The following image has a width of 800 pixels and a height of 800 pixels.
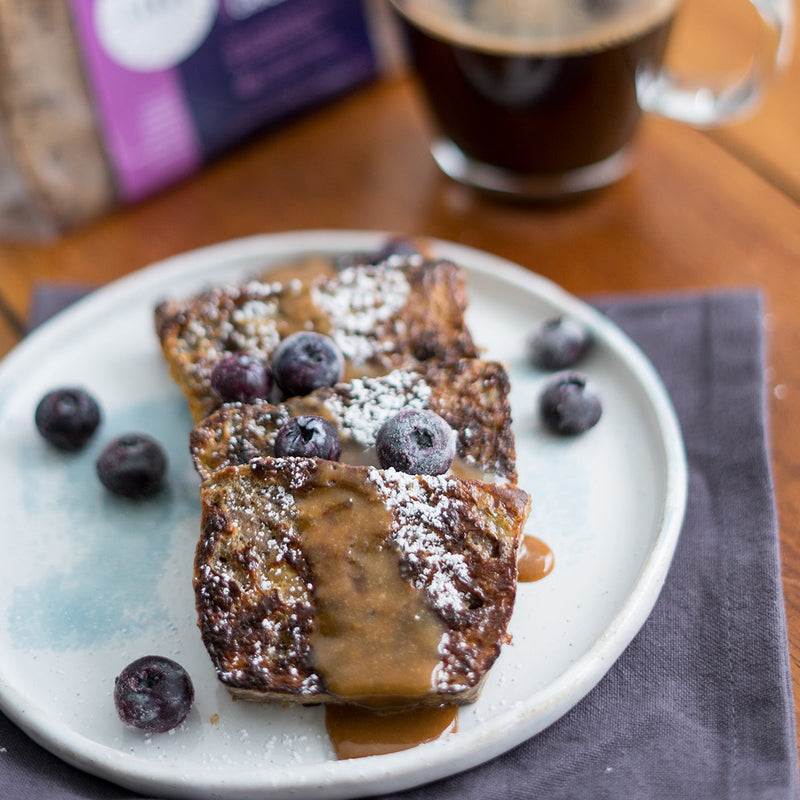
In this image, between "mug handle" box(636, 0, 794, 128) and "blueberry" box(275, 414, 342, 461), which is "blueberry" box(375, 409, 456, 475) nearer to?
"blueberry" box(275, 414, 342, 461)

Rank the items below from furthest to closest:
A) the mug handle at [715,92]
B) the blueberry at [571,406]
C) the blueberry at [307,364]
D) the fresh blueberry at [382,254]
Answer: the mug handle at [715,92] < the fresh blueberry at [382,254] < the blueberry at [571,406] < the blueberry at [307,364]

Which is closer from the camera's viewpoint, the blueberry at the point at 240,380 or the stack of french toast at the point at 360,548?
the stack of french toast at the point at 360,548

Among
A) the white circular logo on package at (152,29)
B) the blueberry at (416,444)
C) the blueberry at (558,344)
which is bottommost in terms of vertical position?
the blueberry at (558,344)

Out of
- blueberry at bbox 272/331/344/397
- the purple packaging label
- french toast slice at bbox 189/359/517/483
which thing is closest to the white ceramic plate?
french toast slice at bbox 189/359/517/483

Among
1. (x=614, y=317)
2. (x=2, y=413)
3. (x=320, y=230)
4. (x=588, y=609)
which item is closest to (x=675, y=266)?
(x=614, y=317)

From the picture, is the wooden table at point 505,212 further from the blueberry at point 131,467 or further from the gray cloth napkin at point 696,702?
the blueberry at point 131,467

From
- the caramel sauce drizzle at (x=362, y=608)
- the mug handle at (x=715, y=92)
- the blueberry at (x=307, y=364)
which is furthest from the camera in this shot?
the mug handle at (x=715, y=92)

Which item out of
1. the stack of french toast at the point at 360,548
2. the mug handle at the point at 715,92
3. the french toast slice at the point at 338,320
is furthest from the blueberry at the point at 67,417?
the mug handle at the point at 715,92

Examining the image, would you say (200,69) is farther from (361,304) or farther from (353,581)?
(353,581)

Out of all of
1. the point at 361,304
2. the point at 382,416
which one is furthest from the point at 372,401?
the point at 361,304
